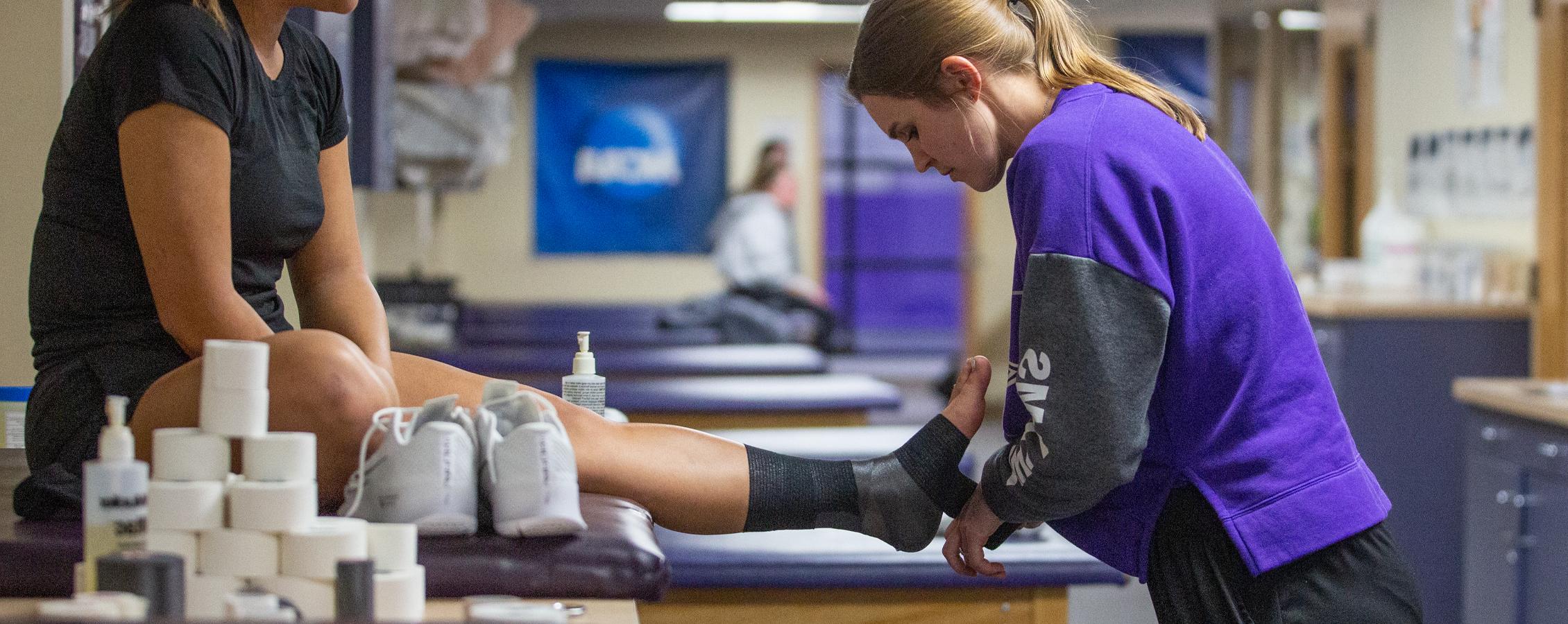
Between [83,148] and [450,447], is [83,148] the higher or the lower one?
the higher one

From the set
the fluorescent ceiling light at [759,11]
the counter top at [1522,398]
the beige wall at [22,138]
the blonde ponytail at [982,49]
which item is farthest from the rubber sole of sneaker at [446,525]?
the fluorescent ceiling light at [759,11]

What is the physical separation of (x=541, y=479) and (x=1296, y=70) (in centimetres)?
700

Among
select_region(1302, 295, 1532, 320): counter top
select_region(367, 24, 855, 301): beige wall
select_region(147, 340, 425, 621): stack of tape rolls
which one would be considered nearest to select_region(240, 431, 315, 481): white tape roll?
select_region(147, 340, 425, 621): stack of tape rolls

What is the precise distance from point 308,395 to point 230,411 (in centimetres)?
22

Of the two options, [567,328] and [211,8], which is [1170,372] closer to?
→ [211,8]

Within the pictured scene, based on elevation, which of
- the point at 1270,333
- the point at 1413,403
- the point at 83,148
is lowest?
the point at 1413,403

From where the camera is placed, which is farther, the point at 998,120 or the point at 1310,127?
the point at 1310,127

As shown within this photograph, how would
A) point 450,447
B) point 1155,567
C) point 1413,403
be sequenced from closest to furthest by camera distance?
1. point 450,447
2. point 1155,567
3. point 1413,403

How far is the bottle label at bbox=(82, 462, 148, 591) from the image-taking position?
3.47 ft

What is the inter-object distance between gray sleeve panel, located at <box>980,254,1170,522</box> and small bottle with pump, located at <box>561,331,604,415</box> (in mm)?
575

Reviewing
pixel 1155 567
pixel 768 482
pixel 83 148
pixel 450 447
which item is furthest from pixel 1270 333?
pixel 83 148

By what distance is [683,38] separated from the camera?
9.45 m

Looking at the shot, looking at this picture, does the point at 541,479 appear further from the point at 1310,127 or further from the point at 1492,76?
the point at 1310,127

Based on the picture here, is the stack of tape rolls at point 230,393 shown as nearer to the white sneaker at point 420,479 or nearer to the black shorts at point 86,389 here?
the white sneaker at point 420,479
